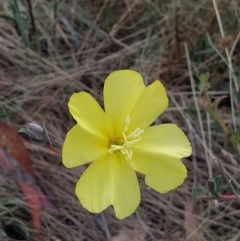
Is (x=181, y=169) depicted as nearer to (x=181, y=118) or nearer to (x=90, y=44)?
(x=181, y=118)

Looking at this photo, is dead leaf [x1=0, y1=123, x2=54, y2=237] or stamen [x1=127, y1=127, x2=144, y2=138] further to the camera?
dead leaf [x1=0, y1=123, x2=54, y2=237]

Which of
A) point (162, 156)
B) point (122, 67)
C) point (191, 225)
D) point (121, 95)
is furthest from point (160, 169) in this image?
point (122, 67)

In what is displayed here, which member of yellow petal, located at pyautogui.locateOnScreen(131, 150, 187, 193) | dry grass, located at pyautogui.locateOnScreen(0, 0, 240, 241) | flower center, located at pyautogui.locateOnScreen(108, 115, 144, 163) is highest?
flower center, located at pyautogui.locateOnScreen(108, 115, 144, 163)

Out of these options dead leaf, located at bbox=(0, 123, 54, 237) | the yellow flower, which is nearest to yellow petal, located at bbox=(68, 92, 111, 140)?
the yellow flower

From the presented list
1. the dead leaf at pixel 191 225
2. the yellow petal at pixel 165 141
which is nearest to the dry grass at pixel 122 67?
the dead leaf at pixel 191 225

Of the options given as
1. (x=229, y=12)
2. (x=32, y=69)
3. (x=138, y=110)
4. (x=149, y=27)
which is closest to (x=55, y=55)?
(x=32, y=69)

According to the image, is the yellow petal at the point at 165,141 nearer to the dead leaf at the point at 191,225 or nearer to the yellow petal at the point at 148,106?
the yellow petal at the point at 148,106

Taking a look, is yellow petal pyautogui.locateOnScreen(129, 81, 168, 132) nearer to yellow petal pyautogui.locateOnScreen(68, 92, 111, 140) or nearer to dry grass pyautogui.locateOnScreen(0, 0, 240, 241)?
yellow petal pyautogui.locateOnScreen(68, 92, 111, 140)
